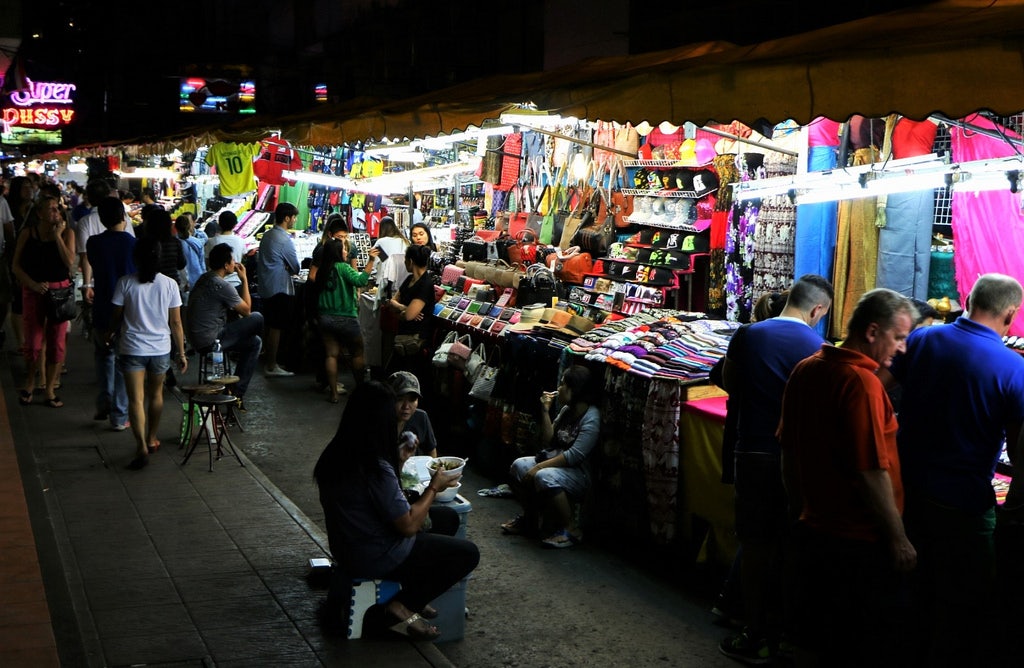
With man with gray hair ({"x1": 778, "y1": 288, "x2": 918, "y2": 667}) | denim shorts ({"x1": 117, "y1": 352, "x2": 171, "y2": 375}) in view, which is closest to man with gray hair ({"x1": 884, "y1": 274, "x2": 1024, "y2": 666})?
man with gray hair ({"x1": 778, "y1": 288, "x2": 918, "y2": 667})

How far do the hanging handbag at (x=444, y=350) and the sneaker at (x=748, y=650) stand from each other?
467 centimetres

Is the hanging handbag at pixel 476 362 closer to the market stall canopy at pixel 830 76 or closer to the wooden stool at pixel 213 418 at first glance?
the wooden stool at pixel 213 418

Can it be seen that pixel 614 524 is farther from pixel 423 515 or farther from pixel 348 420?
pixel 348 420

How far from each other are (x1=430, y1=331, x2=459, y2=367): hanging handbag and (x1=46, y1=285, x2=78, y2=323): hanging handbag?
3.73 metres

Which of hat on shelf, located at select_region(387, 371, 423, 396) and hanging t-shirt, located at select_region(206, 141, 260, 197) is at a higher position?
hanging t-shirt, located at select_region(206, 141, 260, 197)

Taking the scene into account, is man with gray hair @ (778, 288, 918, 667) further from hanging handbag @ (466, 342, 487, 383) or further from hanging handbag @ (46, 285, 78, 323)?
hanging handbag @ (46, 285, 78, 323)

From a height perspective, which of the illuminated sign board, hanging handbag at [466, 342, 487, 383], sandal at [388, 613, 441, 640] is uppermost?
the illuminated sign board

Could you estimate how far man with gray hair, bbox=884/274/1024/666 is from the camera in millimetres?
4309

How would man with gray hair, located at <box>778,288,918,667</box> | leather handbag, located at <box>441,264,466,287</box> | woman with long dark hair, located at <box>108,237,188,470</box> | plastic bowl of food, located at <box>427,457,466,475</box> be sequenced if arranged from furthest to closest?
1. leather handbag, located at <box>441,264,466,287</box>
2. woman with long dark hair, located at <box>108,237,188,470</box>
3. plastic bowl of food, located at <box>427,457,466,475</box>
4. man with gray hair, located at <box>778,288,918,667</box>

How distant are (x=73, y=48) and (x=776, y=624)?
55.4m

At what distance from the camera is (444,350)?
377 inches

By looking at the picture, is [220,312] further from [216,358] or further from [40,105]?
[40,105]

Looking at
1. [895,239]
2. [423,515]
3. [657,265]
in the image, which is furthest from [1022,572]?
[657,265]

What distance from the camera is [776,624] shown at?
208 inches
